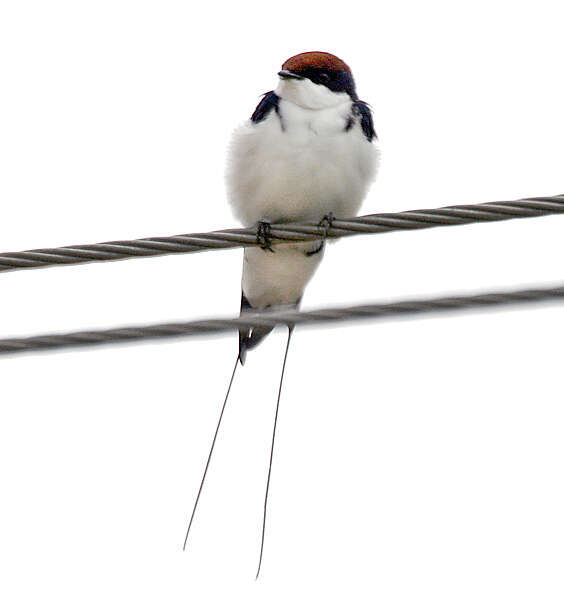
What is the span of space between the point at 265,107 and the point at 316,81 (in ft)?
0.53

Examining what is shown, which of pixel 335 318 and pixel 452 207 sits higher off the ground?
pixel 452 207

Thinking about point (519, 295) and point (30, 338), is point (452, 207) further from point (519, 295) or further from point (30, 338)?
point (30, 338)

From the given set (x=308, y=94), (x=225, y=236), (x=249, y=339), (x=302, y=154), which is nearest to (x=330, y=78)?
(x=308, y=94)

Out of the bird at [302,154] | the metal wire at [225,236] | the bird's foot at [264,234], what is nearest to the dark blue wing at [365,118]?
the bird at [302,154]

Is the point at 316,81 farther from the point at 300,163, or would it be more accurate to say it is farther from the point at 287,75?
the point at 300,163

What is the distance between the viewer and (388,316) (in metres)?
1.94

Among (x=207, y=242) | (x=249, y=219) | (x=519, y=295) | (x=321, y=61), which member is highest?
(x=321, y=61)

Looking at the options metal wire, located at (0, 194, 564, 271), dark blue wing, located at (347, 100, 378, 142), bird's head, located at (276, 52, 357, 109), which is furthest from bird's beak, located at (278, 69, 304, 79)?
metal wire, located at (0, 194, 564, 271)

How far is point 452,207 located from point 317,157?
940mm

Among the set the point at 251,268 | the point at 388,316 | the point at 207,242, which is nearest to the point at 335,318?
the point at 388,316

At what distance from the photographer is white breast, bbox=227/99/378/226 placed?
3109 mm

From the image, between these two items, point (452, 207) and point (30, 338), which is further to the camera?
point (452, 207)

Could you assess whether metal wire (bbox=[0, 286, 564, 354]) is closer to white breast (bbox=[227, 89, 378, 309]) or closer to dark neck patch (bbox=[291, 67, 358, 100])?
white breast (bbox=[227, 89, 378, 309])

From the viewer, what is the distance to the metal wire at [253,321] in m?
1.90
